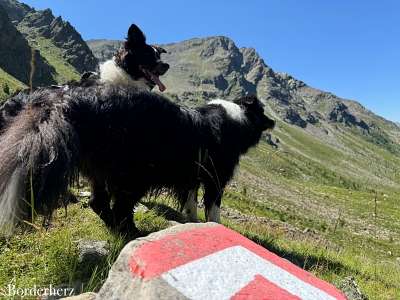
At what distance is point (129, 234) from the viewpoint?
19.4 ft

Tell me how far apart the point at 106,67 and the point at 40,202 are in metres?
3.59

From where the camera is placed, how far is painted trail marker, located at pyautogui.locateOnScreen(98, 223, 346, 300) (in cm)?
295

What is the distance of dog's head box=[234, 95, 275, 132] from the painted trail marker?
15.6 ft

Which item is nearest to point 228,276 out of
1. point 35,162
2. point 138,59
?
point 35,162

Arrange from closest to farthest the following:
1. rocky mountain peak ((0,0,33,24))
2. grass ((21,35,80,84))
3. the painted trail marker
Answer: the painted trail marker, grass ((21,35,80,84)), rocky mountain peak ((0,0,33,24))

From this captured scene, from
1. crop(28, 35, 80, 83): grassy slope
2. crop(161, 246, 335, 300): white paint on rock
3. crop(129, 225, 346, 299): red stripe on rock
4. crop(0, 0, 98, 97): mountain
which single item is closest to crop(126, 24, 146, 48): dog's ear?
crop(129, 225, 346, 299): red stripe on rock

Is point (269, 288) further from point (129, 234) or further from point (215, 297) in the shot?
point (129, 234)

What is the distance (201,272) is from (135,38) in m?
5.13

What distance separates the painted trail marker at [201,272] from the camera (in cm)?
295

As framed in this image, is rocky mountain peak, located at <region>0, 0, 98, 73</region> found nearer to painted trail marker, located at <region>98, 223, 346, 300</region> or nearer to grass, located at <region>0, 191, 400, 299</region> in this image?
grass, located at <region>0, 191, 400, 299</region>

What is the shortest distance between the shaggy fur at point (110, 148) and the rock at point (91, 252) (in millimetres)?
572

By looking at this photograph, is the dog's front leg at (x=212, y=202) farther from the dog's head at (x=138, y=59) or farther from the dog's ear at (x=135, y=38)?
the dog's ear at (x=135, y=38)

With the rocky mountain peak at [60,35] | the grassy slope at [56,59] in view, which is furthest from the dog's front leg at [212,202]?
the rocky mountain peak at [60,35]

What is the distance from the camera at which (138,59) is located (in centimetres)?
751
